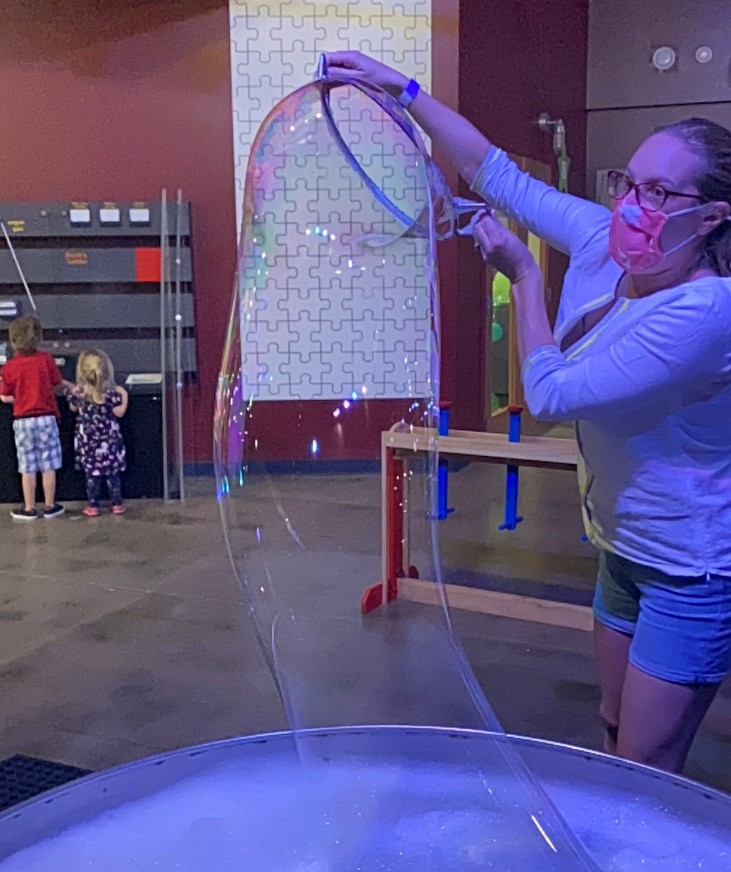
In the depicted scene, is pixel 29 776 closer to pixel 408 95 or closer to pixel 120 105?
pixel 408 95

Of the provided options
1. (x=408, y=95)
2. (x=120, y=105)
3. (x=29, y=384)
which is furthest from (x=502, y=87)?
(x=408, y=95)

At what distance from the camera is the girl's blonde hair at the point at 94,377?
471 cm

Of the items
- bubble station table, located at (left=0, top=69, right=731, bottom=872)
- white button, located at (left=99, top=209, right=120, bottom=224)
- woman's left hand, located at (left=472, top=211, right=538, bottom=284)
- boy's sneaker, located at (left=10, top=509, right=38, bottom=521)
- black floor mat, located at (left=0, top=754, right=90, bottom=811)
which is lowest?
black floor mat, located at (left=0, top=754, right=90, bottom=811)

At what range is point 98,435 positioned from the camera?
471cm

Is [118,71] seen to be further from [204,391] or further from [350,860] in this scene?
[350,860]

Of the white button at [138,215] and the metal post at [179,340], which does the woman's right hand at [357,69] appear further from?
the white button at [138,215]

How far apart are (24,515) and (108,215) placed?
1680mm

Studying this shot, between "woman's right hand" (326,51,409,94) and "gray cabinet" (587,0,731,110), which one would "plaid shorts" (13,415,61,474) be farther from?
"gray cabinet" (587,0,731,110)

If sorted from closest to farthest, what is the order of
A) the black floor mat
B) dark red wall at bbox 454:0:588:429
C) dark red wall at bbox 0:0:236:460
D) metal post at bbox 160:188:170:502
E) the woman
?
the woman
the black floor mat
metal post at bbox 160:188:170:502
dark red wall at bbox 0:0:236:460
dark red wall at bbox 454:0:588:429

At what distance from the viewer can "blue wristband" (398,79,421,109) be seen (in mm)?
1367

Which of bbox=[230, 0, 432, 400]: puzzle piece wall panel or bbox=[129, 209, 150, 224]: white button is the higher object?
bbox=[129, 209, 150, 224]: white button

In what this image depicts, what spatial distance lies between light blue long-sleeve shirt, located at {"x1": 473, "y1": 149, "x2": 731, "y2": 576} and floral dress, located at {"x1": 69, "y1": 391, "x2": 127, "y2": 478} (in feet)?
12.3

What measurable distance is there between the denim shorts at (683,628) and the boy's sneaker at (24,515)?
3984 mm

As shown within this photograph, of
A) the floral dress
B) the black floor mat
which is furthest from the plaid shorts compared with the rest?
the black floor mat
